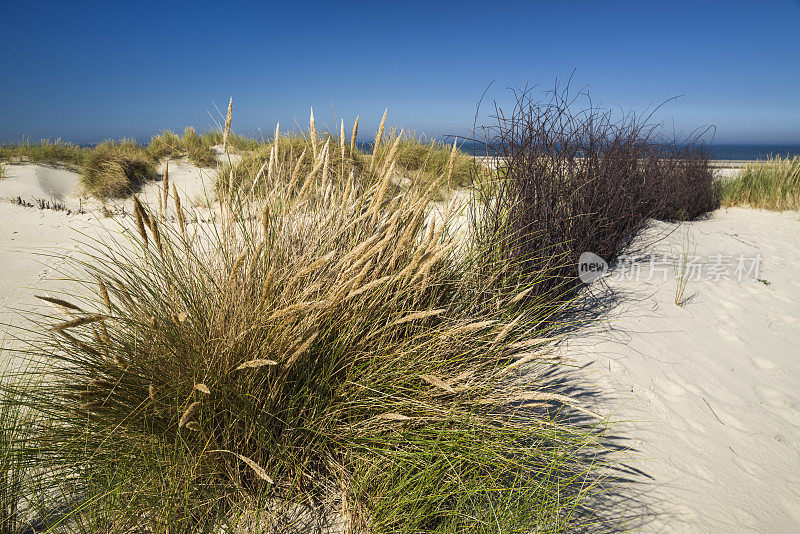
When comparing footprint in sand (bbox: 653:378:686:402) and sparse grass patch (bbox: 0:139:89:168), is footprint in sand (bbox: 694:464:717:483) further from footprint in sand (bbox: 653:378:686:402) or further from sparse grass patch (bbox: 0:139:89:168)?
sparse grass patch (bbox: 0:139:89:168)

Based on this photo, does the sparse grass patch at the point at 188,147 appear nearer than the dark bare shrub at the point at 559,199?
No

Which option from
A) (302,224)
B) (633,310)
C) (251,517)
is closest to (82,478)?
(251,517)

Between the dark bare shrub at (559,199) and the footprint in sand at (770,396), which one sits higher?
the dark bare shrub at (559,199)

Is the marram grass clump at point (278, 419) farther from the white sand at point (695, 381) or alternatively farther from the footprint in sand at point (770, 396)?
the footprint in sand at point (770, 396)

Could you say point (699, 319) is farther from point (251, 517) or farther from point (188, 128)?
point (188, 128)

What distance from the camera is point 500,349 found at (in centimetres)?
191

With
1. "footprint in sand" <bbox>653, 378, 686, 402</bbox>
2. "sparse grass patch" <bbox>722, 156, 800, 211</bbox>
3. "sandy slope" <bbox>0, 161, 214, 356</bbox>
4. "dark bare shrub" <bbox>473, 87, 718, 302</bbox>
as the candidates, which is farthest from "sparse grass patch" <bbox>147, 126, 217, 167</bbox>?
"sparse grass patch" <bbox>722, 156, 800, 211</bbox>

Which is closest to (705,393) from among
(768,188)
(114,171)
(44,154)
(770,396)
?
(770,396)

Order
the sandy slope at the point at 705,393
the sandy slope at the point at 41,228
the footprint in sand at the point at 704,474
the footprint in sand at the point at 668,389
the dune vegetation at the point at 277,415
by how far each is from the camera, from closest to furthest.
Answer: the dune vegetation at the point at 277,415
the sandy slope at the point at 705,393
the footprint in sand at the point at 704,474
the footprint in sand at the point at 668,389
the sandy slope at the point at 41,228

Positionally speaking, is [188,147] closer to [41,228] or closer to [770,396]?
[41,228]

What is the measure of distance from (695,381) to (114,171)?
9.55 meters

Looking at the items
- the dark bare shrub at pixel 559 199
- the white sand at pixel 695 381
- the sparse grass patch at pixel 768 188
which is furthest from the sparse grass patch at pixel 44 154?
the sparse grass patch at pixel 768 188

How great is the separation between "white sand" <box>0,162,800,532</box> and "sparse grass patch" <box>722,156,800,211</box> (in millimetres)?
5798

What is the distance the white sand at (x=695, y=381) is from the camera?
6.88 feet
